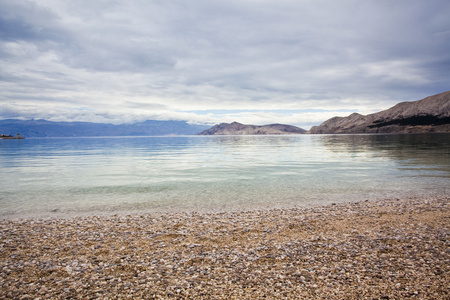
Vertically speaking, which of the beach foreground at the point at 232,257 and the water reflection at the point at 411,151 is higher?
the water reflection at the point at 411,151

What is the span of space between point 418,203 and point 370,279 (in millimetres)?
13451

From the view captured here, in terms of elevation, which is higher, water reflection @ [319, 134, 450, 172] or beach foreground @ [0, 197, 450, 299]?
water reflection @ [319, 134, 450, 172]

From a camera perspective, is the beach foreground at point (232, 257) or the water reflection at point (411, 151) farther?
the water reflection at point (411, 151)

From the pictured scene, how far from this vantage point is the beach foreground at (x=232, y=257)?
7984mm

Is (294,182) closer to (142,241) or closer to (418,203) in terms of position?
(418,203)

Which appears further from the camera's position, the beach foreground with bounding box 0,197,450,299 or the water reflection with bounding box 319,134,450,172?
the water reflection with bounding box 319,134,450,172

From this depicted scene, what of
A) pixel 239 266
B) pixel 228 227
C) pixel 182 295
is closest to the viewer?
pixel 182 295

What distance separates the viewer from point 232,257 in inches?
401

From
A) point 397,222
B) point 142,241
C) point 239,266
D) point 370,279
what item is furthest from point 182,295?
point 397,222

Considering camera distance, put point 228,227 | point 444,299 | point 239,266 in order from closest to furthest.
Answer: point 444,299 < point 239,266 < point 228,227

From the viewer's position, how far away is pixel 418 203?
1839cm

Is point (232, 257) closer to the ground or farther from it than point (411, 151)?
closer to the ground

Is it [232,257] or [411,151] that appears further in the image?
[411,151]

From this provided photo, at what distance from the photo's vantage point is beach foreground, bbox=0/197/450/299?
26.2 feet
